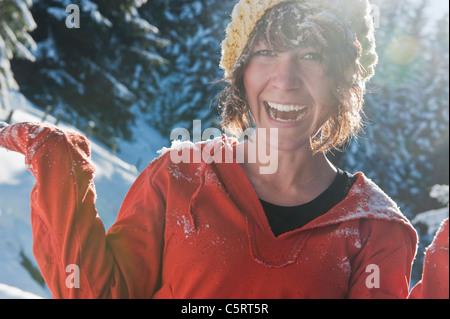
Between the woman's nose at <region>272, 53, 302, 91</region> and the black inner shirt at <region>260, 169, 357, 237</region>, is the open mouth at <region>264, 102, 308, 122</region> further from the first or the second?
the black inner shirt at <region>260, 169, 357, 237</region>

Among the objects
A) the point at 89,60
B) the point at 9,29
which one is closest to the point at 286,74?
the point at 9,29

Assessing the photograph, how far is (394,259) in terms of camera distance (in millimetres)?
1773

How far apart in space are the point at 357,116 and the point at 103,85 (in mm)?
16063

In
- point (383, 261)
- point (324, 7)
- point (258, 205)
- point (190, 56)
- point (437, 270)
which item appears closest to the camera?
point (437, 270)

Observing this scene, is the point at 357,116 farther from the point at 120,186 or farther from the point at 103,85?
the point at 103,85

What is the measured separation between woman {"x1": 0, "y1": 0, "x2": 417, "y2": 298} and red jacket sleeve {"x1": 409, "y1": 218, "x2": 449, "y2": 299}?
0.27 meters

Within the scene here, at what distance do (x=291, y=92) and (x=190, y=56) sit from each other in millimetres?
24499

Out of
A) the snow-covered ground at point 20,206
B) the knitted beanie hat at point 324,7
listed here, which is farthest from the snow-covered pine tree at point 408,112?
the knitted beanie hat at point 324,7

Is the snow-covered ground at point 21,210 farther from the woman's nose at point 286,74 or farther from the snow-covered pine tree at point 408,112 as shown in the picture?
the snow-covered pine tree at point 408,112

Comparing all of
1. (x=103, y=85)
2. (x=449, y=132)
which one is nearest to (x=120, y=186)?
(x=103, y=85)

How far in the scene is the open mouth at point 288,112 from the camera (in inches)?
77.9

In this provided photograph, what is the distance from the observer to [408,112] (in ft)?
87.5

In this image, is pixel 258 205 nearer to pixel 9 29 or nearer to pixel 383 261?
pixel 383 261

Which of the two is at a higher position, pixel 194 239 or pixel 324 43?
pixel 324 43
